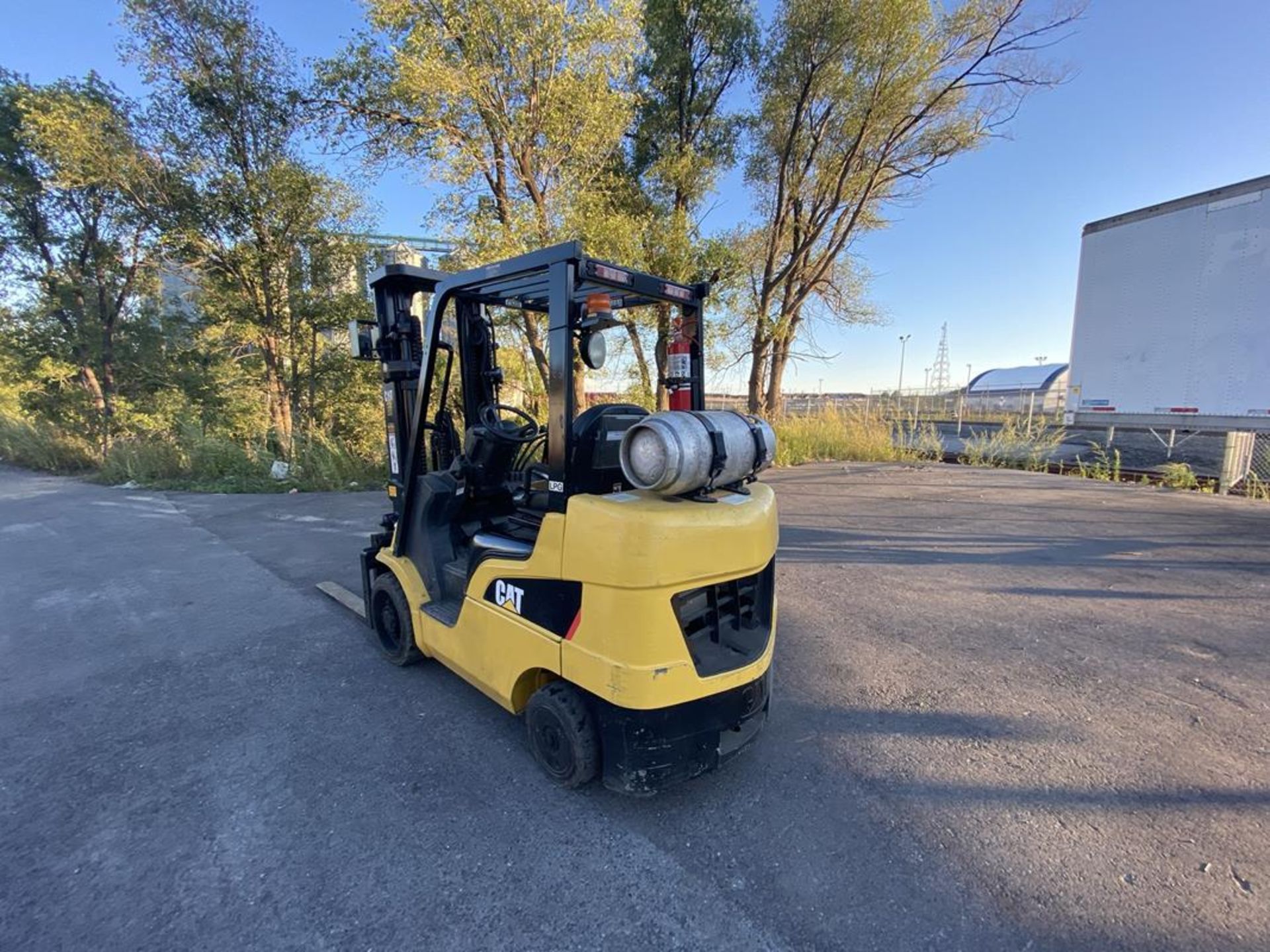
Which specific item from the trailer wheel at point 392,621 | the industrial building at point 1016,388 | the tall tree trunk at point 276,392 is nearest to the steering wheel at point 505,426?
the trailer wheel at point 392,621

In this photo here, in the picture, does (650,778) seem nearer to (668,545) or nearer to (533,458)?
(668,545)

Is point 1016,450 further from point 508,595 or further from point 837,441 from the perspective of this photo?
point 508,595

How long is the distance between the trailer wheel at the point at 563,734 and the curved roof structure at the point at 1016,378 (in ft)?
154

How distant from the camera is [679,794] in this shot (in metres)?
2.39

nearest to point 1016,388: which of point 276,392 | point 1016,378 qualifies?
point 1016,378

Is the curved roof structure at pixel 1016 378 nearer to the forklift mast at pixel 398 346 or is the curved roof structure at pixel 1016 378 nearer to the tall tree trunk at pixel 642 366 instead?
the tall tree trunk at pixel 642 366

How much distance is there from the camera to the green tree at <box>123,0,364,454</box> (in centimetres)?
1054

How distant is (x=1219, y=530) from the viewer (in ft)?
21.9

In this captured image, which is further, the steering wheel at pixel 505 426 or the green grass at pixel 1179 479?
the green grass at pixel 1179 479

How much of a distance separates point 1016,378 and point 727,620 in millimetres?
55805

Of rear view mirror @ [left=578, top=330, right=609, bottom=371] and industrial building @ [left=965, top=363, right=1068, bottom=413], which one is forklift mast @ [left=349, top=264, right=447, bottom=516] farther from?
industrial building @ [left=965, top=363, right=1068, bottom=413]

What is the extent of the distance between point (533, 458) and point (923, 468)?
11035 mm

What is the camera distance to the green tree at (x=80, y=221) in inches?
404

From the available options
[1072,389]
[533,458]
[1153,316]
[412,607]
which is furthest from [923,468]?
[412,607]
